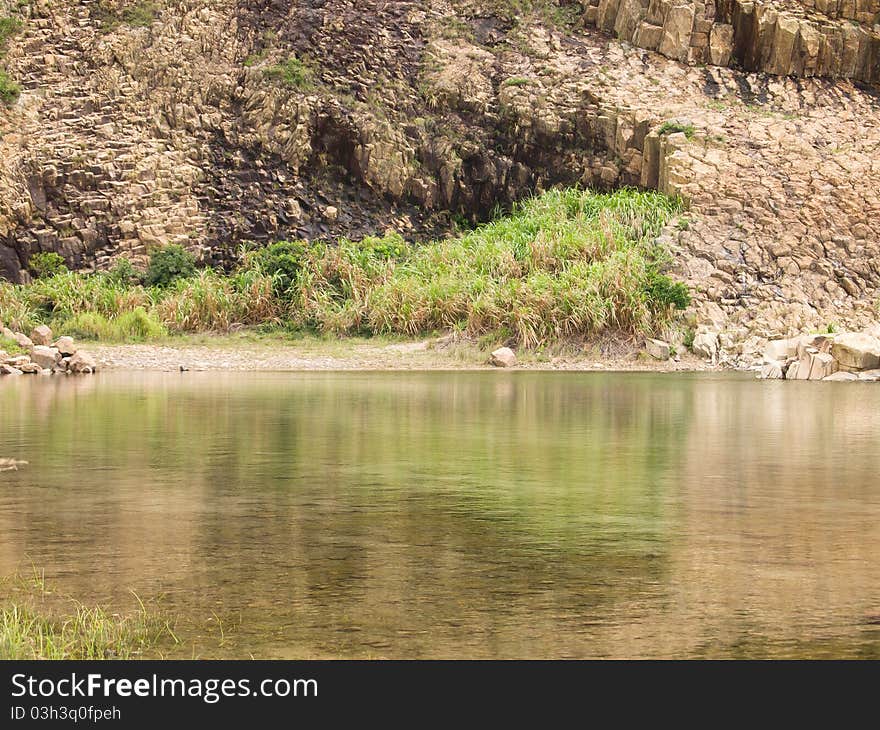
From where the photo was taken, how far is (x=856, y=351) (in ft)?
86.0

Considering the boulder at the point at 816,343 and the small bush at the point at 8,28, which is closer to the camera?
the boulder at the point at 816,343

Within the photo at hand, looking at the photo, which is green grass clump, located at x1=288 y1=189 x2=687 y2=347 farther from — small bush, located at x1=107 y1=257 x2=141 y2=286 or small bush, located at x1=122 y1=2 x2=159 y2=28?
small bush, located at x1=122 y1=2 x2=159 y2=28

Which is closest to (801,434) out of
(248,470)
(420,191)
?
(248,470)

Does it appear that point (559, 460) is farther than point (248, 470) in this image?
Yes

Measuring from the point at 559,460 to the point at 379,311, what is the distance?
23.3m

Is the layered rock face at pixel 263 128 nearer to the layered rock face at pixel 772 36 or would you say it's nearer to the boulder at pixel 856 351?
the layered rock face at pixel 772 36

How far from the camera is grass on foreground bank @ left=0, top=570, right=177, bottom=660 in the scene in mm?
4785

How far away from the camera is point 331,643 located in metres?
4.99

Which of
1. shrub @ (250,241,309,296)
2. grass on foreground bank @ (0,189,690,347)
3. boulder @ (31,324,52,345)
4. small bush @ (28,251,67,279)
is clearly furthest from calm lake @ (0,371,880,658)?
small bush @ (28,251,67,279)

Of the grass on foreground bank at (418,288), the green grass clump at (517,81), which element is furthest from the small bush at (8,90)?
the green grass clump at (517,81)

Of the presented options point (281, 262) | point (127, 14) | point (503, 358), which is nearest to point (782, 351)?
point (503, 358)

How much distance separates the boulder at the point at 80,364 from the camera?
27.2 m

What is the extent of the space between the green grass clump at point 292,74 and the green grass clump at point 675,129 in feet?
42.5
